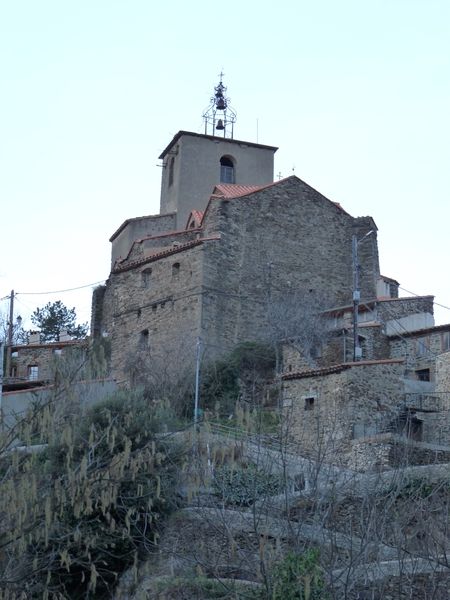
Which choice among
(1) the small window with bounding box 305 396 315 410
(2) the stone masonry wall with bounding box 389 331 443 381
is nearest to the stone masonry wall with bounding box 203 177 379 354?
(2) the stone masonry wall with bounding box 389 331 443 381

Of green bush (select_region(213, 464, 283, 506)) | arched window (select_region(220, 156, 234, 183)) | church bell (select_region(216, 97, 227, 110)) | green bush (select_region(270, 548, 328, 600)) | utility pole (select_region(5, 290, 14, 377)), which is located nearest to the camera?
green bush (select_region(270, 548, 328, 600))

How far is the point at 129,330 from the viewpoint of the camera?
37.5m

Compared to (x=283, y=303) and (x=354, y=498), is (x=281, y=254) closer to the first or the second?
(x=283, y=303)

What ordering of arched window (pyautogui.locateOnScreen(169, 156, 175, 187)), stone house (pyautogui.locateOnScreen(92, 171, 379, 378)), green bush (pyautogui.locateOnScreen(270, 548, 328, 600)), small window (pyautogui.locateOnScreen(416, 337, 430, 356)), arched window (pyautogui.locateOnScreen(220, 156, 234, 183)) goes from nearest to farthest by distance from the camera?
1. green bush (pyautogui.locateOnScreen(270, 548, 328, 600))
2. small window (pyautogui.locateOnScreen(416, 337, 430, 356))
3. stone house (pyautogui.locateOnScreen(92, 171, 379, 378))
4. arched window (pyautogui.locateOnScreen(220, 156, 234, 183))
5. arched window (pyautogui.locateOnScreen(169, 156, 175, 187))

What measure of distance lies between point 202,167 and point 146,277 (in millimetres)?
9083

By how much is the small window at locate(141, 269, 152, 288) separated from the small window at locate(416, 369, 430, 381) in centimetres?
1048

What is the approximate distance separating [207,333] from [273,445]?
1233 centimetres

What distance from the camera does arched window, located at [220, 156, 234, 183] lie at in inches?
1797

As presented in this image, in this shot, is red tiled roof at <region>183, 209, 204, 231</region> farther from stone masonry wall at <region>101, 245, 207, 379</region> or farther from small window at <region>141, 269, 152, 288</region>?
stone masonry wall at <region>101, 245, 207, 379</region>

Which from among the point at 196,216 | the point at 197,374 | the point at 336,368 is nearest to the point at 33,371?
the point at 196,216

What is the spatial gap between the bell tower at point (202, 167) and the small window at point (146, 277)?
669cm

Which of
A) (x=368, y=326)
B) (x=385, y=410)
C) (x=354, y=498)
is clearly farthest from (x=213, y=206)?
(x=354, y=498)

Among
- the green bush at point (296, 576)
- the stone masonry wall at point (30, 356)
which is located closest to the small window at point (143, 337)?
the stone masonry wall at point (30, 356)

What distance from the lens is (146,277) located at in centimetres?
3781
